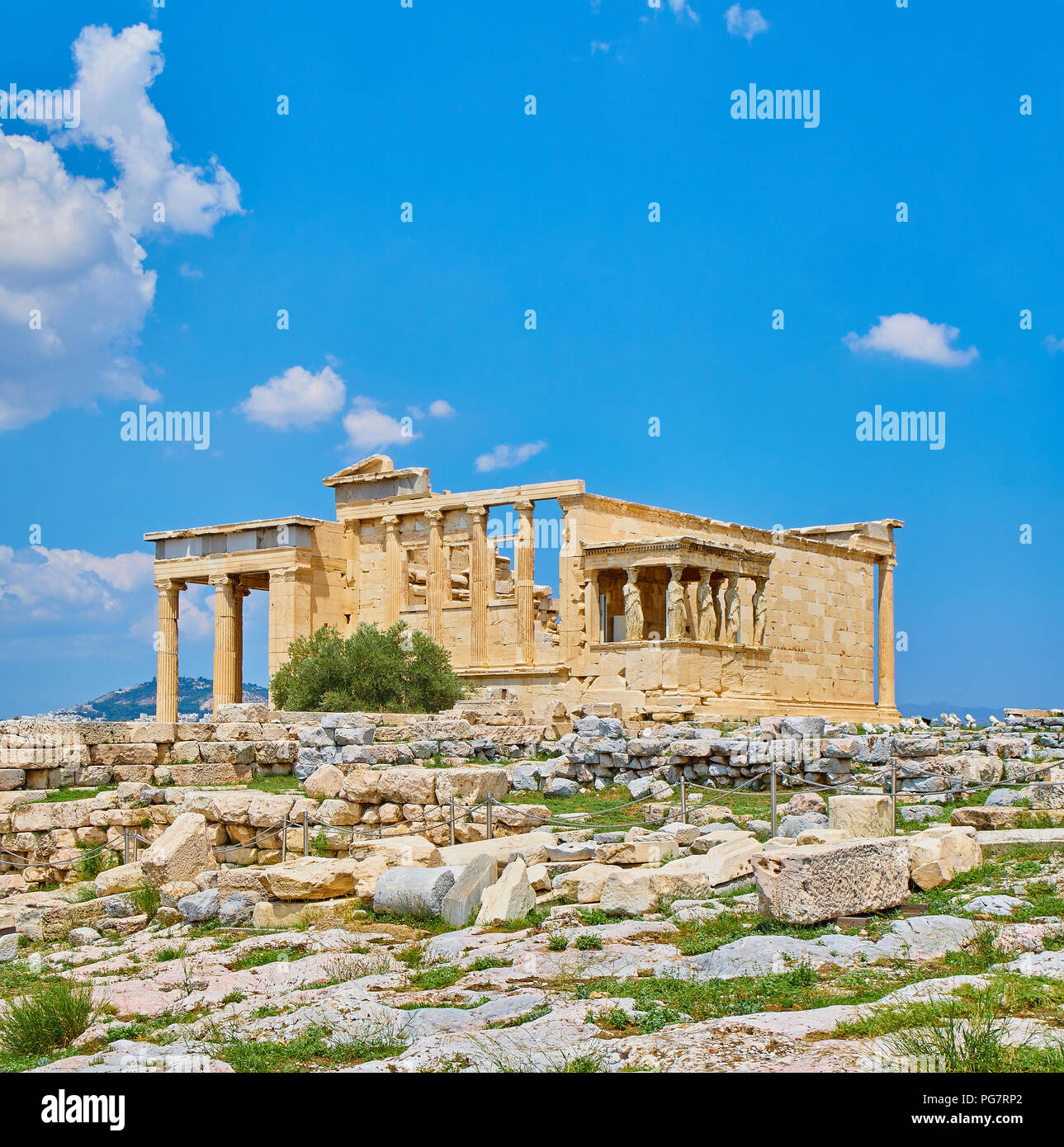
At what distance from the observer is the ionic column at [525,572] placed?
33.5 metres

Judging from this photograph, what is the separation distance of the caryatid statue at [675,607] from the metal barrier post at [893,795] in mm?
13320

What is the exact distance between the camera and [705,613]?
3117 cm

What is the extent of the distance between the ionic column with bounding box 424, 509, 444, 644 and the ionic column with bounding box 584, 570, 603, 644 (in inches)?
191

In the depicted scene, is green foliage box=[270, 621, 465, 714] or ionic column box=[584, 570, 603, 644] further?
ionic column box=[584, 570, 603, 644]

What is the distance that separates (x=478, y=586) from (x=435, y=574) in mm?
1330

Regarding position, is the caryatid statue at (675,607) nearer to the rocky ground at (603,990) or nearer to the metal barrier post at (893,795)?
the metal barrier post at (893,795)

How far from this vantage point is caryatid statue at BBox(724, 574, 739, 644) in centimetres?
3212

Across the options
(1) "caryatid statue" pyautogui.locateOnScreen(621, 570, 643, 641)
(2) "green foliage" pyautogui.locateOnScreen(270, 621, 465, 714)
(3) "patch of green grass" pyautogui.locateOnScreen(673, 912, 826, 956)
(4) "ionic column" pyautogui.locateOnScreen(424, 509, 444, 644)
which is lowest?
(3) "patch of green grass" pyautogui.locateOnScreen(673, 912, 826, 956)

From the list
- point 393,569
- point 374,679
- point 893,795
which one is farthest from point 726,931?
point 393,569

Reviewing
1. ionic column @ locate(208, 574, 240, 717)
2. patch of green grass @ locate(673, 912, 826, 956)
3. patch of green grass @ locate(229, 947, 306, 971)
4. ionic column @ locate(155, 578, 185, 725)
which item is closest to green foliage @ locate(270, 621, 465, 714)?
ionic column @ locate(208, 574, 240, 717)

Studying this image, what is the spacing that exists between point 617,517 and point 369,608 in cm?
791

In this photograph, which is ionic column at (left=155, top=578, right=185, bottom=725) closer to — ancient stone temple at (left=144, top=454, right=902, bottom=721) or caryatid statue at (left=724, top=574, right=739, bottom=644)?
ancient stone temple at (left=144, top=454, right=902, bottom=721)

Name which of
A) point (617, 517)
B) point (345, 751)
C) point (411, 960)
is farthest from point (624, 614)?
point (411, 960)
